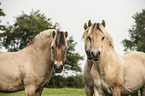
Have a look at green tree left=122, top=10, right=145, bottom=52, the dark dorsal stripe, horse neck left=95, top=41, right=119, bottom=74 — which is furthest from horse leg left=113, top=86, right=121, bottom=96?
green tree left=122, top=10, right=145, bottom=52

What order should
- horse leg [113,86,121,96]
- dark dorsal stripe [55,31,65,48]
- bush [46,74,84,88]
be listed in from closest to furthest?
horse leg [113,86,121,96]
dark dorsal stripe [55,31,65,48]
bush [46,74,84,88]

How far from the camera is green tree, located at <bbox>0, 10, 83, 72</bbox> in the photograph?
30031 millimetres

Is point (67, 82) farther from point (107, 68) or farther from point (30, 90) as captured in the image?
point (107, 68)

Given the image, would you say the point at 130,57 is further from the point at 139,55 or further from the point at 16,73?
the point at 16,73

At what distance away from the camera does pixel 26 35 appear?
30750 millimetres

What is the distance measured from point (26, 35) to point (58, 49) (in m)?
27.4

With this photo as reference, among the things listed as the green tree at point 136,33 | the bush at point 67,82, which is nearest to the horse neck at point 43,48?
the bush at point 67,82

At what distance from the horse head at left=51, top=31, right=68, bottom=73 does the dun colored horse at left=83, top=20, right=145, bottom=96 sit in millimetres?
689

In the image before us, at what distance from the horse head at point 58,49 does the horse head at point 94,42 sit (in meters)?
0.76

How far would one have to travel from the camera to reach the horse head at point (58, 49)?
4641 millimetres

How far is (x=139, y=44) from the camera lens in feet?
93.0

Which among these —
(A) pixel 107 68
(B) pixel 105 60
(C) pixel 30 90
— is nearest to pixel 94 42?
(B) pixel 105 60

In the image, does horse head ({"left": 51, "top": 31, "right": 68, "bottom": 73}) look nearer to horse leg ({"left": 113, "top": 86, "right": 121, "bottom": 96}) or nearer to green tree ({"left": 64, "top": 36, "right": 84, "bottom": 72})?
horse leg ({"left": 113, "top": 86, "right": 121, "bottom": 96})

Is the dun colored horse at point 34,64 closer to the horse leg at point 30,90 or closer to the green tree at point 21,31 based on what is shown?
the horse leg at point 30,90
